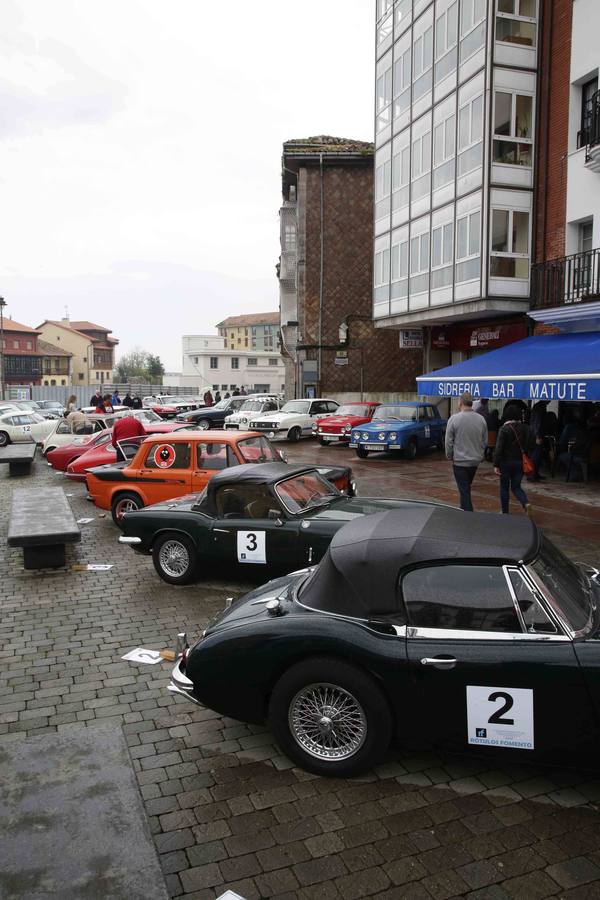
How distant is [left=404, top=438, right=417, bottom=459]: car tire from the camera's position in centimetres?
2053

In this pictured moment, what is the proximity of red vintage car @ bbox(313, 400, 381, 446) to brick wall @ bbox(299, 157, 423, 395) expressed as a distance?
9397 millimetres

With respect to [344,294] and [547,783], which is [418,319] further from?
[547,783]

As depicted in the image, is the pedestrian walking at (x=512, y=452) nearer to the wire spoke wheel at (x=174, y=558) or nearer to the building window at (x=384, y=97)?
the wire spoke wheel at (x=174, y=558)

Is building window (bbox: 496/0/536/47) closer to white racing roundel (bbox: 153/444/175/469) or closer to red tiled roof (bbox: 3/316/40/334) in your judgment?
white racing roundel (bbox: 153/444/175/469)

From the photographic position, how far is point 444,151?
21.7m

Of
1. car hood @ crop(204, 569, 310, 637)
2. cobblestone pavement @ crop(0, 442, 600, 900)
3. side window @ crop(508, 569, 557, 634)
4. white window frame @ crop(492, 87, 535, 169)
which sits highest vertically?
white window frame @ crop(492, 87, 535, 169)

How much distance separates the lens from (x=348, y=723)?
403 centimetres

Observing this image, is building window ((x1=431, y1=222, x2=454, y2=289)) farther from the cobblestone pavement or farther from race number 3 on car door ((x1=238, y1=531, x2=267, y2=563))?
the cobblestone pavement

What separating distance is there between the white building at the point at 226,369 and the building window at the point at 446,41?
220 feet

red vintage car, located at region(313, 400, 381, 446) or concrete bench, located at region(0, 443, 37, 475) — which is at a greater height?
red vintage car, located at region(313, 400, 381, 446)

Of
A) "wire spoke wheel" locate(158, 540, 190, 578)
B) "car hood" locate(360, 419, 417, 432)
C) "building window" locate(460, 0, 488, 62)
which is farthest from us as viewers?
"car hood" locate(360, 419, 417, 432)

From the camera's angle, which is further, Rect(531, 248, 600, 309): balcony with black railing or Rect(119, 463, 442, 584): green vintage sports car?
Rect(531, 248, 600, 309): balcony with black railing

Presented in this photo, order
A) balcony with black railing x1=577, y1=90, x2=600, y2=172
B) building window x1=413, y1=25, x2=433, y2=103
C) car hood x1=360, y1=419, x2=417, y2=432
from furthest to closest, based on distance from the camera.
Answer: building window x1=413, y1=25, x2=433, y2=103 < car hood x1=360, y1=419, x2=417, y2=432 < balcony with black railing x1=577, y1=90, x2=600, y2=172

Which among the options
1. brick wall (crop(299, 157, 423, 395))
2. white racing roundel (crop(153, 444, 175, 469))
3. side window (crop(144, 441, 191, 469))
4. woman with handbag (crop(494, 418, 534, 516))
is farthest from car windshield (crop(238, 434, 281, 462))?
brick wall (crop(299, 157, 423, 395))
